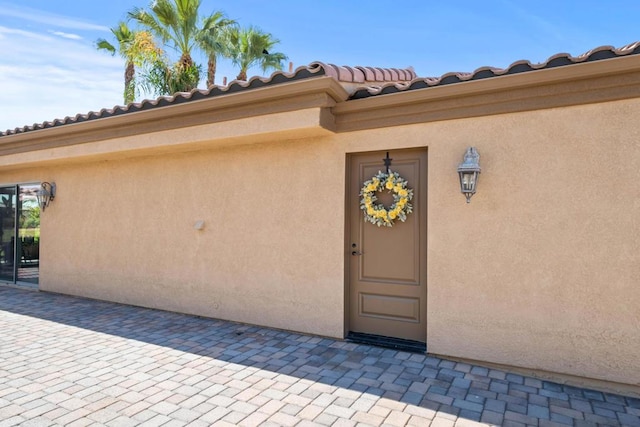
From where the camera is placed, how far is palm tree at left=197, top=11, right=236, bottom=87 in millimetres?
18109

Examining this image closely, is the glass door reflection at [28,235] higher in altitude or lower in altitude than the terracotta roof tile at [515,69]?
lower

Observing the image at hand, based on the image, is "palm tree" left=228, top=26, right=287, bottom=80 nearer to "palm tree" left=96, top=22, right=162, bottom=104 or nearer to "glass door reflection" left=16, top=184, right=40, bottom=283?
"palm tree" left=96, top=22, right=162, bottom=104

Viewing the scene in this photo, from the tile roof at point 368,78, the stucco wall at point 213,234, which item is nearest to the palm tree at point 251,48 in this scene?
the stucco wall at point 213,234

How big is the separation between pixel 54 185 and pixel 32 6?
481cm

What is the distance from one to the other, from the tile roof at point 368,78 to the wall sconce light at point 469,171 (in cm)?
94

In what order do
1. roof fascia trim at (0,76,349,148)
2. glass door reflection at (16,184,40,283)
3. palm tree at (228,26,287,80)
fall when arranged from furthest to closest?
1. palm tree at (228,26,287,80)
2. glass door reflection at (16,184,40,283)
3. roof fascia trim at (0,76,349,148)

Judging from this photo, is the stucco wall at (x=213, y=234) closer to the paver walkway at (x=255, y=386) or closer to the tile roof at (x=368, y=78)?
the paver walkway at (x=255, y=386)

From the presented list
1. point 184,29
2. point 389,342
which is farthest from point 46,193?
point 184,29

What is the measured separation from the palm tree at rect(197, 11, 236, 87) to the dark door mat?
15.0m

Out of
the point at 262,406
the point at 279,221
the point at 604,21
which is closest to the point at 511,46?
the point at 604,21

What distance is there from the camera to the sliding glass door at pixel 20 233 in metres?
10.3

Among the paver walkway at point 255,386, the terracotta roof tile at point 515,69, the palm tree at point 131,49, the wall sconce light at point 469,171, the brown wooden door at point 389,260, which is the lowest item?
the paver walkway at point 255,386

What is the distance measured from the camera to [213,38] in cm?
1828

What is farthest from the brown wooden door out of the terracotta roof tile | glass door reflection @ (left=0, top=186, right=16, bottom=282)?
glass door reflection @ (left=0, top=186, right=16, bottom=282)
